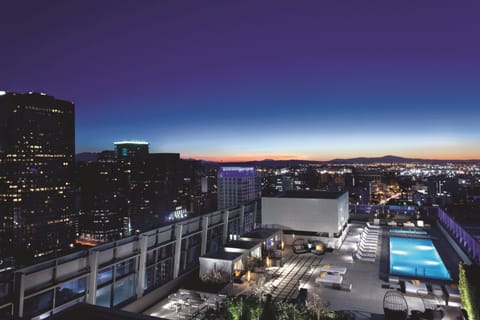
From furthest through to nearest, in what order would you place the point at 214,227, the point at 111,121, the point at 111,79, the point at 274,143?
the point at 111,121 → the point at 274,143 → the point at 111,79 → the point at 214,227

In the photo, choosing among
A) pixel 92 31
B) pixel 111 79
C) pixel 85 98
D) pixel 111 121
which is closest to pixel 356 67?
pixel 92 31

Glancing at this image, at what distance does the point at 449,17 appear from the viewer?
1510cm

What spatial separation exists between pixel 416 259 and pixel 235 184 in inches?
3129

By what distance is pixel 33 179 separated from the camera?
68875mm

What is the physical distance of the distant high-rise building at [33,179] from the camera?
65.8 m

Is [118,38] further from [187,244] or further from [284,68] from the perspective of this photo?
[187,244]

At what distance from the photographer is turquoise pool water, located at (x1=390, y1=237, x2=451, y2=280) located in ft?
40.3

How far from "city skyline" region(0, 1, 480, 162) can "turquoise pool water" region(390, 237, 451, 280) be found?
30.8ft

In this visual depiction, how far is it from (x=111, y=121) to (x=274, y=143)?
27.0 m

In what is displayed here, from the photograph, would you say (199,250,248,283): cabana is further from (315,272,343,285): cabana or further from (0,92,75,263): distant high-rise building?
(0,92,75,263): distant high-rise building

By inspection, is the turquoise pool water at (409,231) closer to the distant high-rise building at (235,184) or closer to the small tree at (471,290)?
the small tree at (471,290)

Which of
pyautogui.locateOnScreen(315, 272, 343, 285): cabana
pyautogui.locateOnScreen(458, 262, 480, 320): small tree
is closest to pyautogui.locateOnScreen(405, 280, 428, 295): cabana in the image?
pyautogui.locateOnScreen(315, 272, 343, 285): cabana

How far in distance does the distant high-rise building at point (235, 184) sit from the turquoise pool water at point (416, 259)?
2967 inches

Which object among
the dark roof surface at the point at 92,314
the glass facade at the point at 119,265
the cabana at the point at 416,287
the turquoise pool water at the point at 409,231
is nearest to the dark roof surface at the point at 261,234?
the glass facade at the point at 119,265
